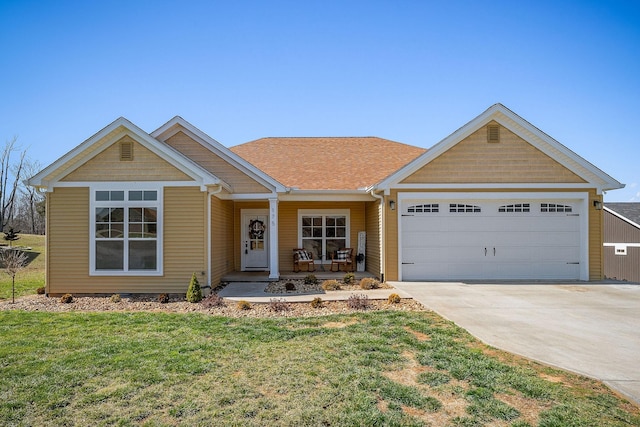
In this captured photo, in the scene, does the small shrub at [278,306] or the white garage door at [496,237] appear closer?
the small shrub at [278,306]

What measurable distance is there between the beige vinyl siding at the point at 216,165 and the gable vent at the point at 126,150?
81.4 inches

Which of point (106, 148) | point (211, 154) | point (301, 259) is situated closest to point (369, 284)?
point (301, 259)

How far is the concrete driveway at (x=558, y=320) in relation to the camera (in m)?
5.06

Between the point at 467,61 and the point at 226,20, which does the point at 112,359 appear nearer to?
the point at 226,20

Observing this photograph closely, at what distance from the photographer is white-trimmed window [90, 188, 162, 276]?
10258 millimetres

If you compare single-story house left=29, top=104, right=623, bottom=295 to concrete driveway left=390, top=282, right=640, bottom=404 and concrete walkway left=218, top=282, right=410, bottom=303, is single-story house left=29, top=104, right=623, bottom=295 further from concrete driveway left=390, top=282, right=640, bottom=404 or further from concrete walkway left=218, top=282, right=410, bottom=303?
concrete driveway left=390, top=282, right=640, bottom=404

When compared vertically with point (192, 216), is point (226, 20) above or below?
above

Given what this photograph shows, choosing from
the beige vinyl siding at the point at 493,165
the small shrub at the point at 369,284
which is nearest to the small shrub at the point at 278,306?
the small shrub at the point at 369,284

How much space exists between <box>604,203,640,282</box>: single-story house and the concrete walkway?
19.6m

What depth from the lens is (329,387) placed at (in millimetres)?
4309

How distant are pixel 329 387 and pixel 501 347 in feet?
9.61

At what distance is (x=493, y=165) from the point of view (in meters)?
12.2

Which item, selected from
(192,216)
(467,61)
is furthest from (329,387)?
(467,61)

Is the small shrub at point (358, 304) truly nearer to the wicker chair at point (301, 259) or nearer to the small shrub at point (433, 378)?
the small shrub at point (433, 378)
